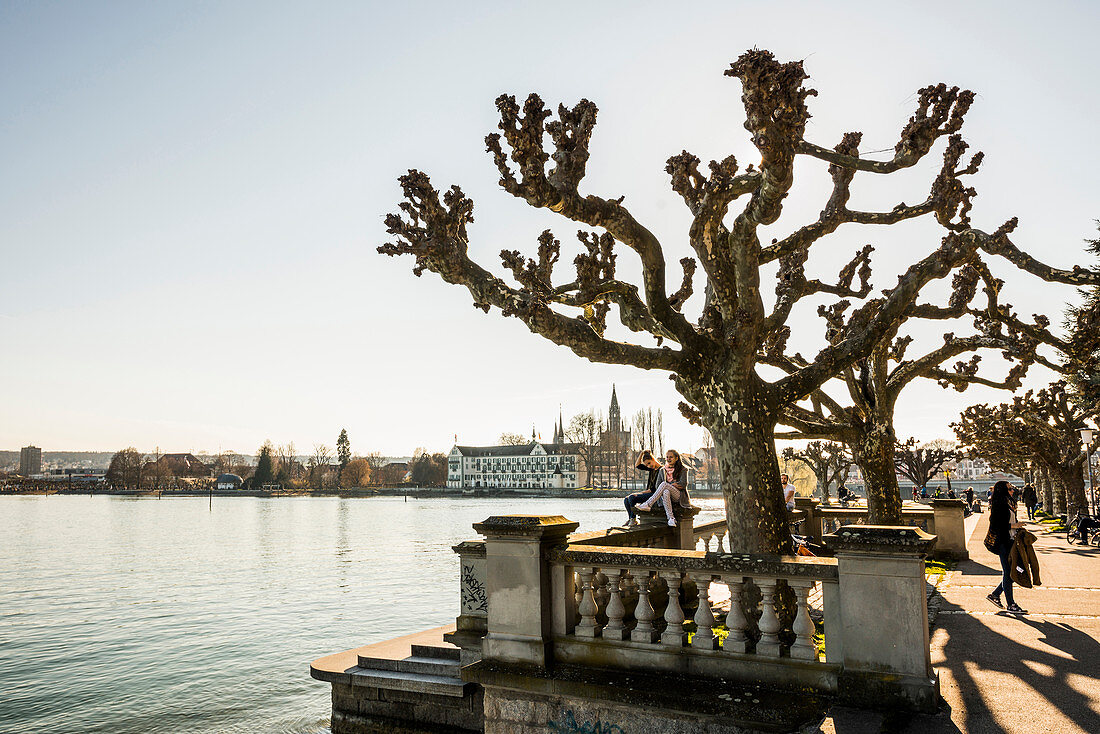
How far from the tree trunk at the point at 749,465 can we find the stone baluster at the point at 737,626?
8.54 ft

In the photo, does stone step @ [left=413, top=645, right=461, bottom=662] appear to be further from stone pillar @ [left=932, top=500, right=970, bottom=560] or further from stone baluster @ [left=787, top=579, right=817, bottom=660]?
stone pillar @ [left=932, top=500, right=970, bottom=560]

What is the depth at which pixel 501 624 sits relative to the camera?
25.8 ft

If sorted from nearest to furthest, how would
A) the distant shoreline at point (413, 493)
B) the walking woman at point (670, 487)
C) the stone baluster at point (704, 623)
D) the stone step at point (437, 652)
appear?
the stone baluster at point (704, 623) → the stone step at point (437, 652) → the walking woman at point (670, 487) → the distant shoreline at point (413, 493)

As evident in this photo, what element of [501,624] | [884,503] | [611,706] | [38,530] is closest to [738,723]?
[611,706]

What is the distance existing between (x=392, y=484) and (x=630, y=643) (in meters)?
190

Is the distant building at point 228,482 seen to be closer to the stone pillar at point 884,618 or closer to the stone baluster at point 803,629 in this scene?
the stone baluster at point 803,629

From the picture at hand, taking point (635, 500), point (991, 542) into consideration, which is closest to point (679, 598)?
point (635, 500)

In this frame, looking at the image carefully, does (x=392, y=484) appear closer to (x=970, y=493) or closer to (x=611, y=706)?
(x=970, y=493)

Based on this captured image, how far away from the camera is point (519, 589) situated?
7.76 meters

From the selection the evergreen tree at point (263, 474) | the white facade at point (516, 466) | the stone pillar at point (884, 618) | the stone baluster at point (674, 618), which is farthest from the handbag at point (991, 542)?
the evergreen tree at point (263, 474)

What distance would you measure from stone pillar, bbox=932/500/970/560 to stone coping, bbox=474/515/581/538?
13801mm

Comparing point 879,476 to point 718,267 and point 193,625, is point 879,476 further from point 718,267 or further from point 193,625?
point 193,625

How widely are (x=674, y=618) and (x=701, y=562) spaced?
24.3 inches

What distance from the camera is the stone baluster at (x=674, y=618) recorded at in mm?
7109
